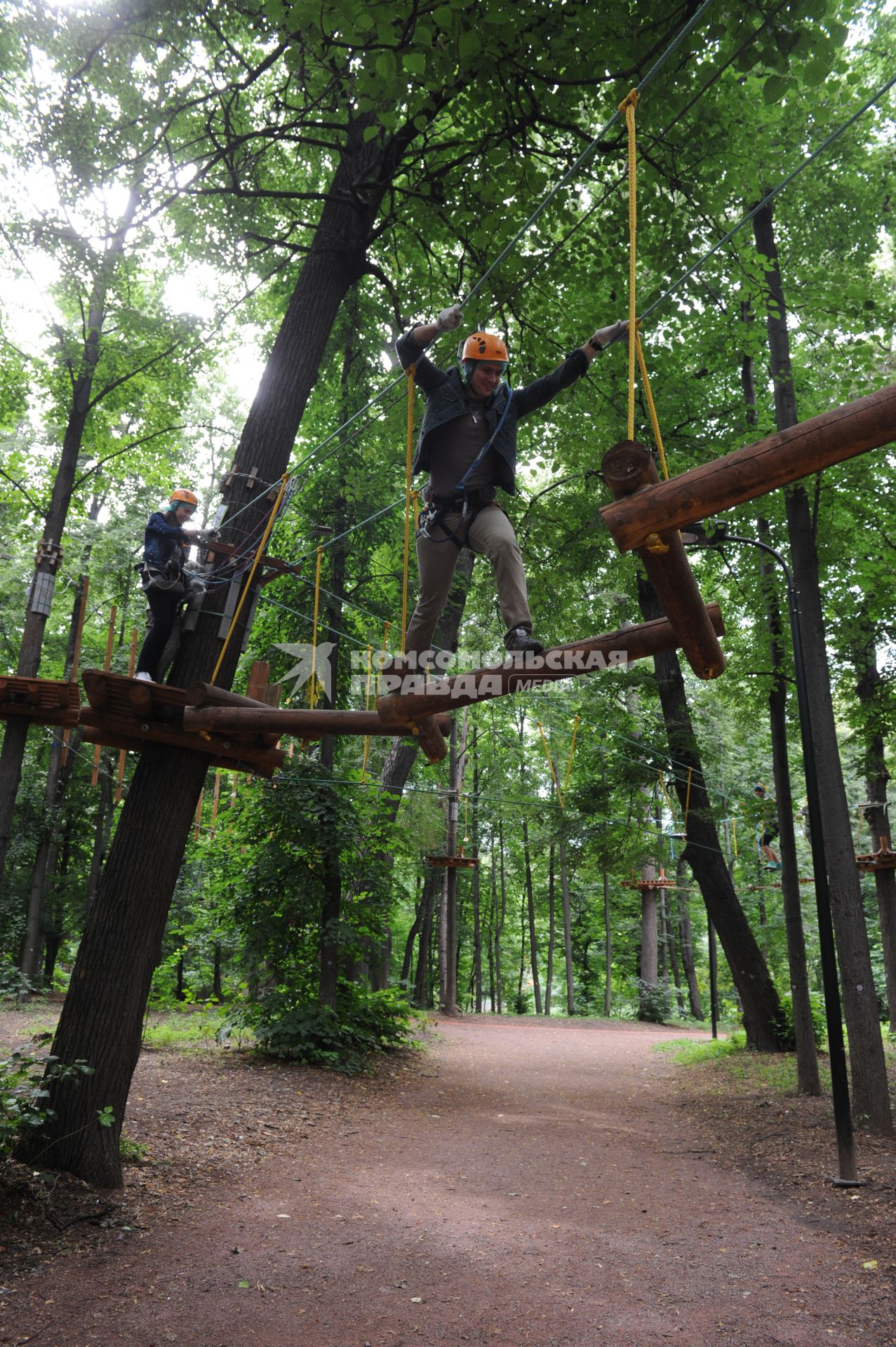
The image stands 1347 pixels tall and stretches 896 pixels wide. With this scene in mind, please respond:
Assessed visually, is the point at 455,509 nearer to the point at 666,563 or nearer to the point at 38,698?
the point at 666,563

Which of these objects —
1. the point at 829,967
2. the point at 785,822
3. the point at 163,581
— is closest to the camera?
the point at 163,581

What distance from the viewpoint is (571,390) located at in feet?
26.3

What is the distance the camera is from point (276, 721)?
520 centimetres

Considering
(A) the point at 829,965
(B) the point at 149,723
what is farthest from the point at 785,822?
(B) the point at 149,723

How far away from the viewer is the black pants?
6.13 m

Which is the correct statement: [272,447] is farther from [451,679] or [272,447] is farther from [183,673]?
[451,679]

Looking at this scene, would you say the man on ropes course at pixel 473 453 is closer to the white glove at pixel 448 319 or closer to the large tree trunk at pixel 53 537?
the white glove at pixel 448 319

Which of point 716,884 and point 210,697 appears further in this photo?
point 716,884

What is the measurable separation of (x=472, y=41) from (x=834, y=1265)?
7.29 meters

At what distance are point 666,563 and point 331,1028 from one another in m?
9.29

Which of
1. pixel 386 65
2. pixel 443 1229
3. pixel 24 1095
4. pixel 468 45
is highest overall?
pixel 468 45

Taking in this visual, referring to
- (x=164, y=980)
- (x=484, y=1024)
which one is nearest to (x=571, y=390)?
(x=164, y=980)

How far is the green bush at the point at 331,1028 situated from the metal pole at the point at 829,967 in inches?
227

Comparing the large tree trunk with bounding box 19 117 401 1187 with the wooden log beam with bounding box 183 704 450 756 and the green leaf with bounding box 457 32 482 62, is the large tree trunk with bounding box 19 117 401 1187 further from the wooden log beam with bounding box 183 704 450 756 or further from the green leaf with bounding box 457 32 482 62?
the green leaf with bounding box 457 32 482 62
